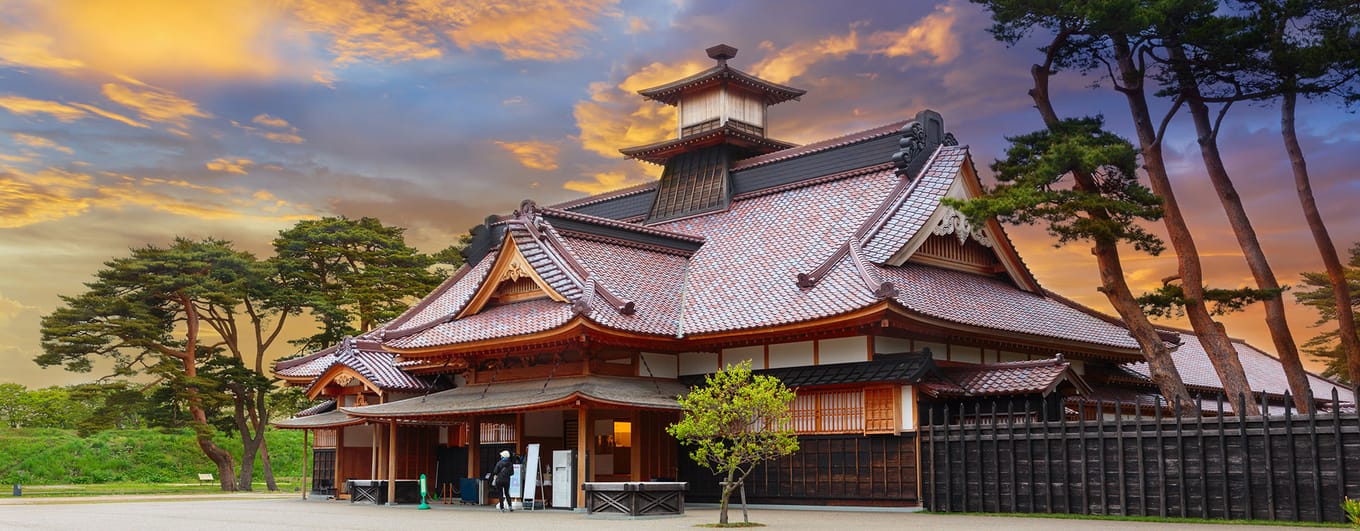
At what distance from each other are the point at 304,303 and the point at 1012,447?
109 ft

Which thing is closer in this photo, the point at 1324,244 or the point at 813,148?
the point at 1324,244

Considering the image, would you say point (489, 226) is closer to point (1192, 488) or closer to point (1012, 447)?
point (1012, 447)

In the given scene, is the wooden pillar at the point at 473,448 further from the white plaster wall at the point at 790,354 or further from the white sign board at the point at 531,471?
the white plaster wall at the point at 790,354

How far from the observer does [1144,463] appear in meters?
19.6

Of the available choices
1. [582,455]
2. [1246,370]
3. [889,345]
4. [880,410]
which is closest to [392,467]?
[582,455]

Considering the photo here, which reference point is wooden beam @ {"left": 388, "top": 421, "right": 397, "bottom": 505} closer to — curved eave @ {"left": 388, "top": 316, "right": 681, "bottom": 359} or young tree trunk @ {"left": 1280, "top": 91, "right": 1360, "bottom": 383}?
curved eave @ {"left": 388, "top": 316, "right": 681, "bottom": 359}

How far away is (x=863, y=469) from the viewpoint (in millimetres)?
23812

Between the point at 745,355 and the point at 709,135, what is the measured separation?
36.3 ft

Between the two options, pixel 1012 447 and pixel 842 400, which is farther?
pixel 842 400

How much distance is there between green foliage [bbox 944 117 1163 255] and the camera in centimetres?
2309

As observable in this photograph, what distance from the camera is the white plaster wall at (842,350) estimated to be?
24095 mm

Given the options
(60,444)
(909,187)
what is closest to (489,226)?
(909,187)

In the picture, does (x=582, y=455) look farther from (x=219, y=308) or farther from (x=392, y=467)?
(x=219, y=308)

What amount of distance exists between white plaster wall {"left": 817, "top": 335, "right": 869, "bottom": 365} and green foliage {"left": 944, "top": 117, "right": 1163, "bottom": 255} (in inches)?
144
